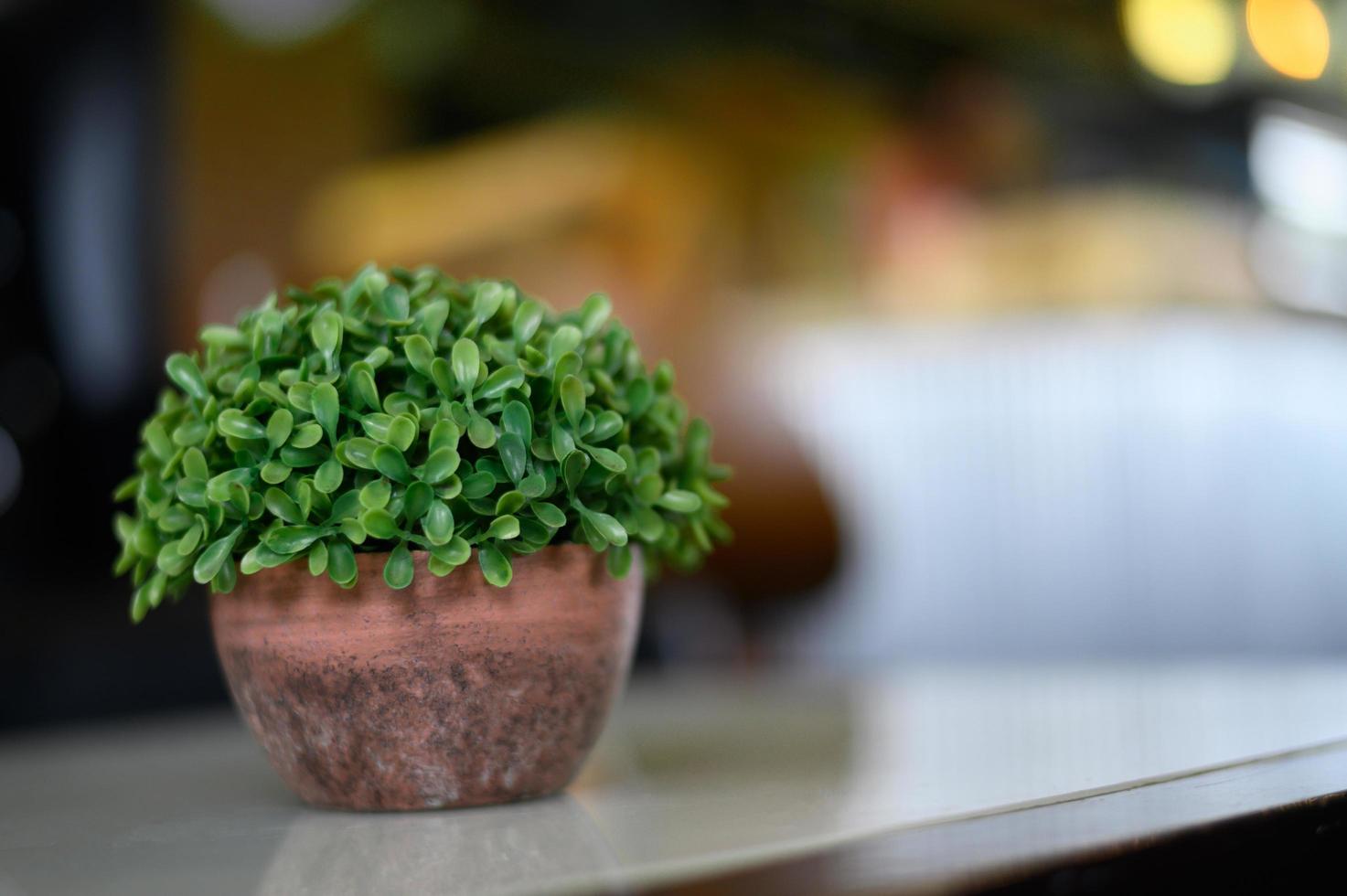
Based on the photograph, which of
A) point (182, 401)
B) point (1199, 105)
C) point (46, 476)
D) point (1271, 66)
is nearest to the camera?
point (182, 401)

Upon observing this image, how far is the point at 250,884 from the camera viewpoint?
1.19 ft

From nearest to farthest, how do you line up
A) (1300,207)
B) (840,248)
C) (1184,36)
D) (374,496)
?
(374,496)
(1184,36)
(1300,207)
(840,248)

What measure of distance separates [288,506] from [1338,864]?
39 centimetres

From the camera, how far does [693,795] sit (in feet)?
1.61

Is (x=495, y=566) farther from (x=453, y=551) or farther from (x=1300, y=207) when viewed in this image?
(x=1300, y=207)

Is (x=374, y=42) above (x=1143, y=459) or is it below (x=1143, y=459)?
above

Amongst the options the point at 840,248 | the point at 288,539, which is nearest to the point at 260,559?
the point at 288,539

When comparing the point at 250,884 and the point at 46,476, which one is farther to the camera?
the point at 46,476

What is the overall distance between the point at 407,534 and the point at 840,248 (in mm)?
4470

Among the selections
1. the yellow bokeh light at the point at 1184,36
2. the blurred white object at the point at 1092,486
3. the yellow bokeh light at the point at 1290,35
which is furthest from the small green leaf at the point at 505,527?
the blurred white object at the point at 1092,486

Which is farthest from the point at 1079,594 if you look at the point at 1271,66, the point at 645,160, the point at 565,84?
the point at 565,84

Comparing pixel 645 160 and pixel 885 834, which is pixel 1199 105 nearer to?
pixel 645 160

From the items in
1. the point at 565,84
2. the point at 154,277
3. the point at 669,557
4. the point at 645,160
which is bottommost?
the point at 669,557

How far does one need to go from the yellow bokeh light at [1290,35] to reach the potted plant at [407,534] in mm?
3082
